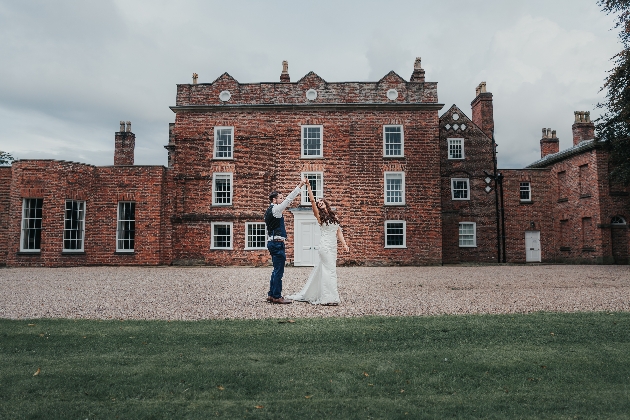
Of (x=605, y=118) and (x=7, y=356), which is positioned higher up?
(x=605, y=118)

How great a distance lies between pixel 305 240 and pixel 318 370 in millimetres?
19913

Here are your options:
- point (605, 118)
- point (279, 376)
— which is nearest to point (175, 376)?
point (279, 376)

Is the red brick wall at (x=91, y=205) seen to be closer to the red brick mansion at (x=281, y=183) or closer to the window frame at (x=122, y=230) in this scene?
the red brick mansion at (x=281, y=183)

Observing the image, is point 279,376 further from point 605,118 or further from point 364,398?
point 605,118

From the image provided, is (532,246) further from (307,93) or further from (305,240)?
(307,93)

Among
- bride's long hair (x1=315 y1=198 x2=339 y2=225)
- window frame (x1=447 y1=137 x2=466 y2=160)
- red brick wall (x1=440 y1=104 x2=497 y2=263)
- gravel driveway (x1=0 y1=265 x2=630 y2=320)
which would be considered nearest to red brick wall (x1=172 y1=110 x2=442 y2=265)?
red brick wall (x1=440 y1=104 x2=497 y2=263)

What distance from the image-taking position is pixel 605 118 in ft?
72.6

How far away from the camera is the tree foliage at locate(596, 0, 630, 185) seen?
20.4 m

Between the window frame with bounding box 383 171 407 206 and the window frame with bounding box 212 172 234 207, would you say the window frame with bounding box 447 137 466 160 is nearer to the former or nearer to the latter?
the window frame with bounding box 383 171 407 206

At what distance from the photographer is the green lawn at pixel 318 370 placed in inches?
138

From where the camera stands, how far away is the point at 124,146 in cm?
3098

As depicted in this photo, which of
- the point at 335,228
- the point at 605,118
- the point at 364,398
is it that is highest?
the point at 605,118

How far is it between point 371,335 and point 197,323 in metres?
2.50

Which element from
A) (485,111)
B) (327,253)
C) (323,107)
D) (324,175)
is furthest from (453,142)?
(327,253)
